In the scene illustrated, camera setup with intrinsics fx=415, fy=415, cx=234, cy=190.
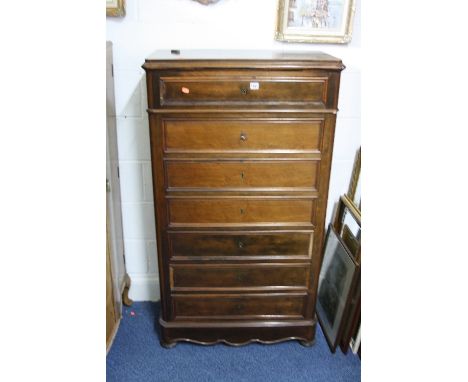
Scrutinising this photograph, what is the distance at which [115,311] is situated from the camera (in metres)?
2.13

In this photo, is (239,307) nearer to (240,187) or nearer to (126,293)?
(240,187)

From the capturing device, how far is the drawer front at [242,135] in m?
1.59

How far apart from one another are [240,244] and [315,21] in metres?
1.05

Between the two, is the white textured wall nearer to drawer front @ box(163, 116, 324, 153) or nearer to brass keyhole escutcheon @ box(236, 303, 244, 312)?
drawer front @ box(163, 116, 324, 153)

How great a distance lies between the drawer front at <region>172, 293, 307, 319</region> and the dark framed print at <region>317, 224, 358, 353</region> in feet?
0.66

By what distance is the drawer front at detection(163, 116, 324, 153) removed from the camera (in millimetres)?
1595

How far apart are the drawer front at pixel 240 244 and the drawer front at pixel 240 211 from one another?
2.5 inches

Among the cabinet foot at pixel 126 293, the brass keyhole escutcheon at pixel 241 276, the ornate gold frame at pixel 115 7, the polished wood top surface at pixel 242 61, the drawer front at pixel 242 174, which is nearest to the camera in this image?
the polished wood top surface at pixel 242 61

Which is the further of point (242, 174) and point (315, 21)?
point (315, 21)

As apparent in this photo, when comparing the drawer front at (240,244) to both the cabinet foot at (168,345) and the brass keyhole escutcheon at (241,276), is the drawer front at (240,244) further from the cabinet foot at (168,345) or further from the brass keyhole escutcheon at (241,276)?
the cabinet foot at (168,345)

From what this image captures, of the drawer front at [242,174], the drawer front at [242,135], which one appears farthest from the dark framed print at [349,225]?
the drawer front at [242,135]

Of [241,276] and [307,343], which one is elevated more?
[241,276]

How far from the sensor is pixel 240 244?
1.82 m

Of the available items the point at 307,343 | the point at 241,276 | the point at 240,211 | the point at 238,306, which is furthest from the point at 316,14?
the point at 307,343
